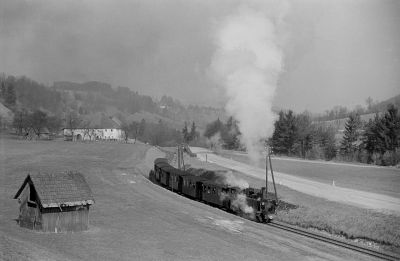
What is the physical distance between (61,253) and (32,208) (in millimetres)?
7097

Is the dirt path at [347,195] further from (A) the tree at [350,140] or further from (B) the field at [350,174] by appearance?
(A) the tree at [350,140]

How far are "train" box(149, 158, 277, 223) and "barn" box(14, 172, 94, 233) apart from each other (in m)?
12.9

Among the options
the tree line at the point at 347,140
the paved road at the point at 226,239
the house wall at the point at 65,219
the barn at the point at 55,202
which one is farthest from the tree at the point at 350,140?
the barn at the point at 55,202

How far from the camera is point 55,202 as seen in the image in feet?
90.0

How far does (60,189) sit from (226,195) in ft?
48.5

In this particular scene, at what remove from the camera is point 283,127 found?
425ft

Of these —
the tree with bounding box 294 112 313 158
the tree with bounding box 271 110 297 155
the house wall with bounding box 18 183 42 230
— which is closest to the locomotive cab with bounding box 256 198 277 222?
the house wall with bounding box 18 183 42 230

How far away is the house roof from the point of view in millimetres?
27531

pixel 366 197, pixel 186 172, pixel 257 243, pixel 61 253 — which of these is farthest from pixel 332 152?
pixel 61 253

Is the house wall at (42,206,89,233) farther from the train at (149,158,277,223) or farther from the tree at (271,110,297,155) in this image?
the tree at (271,110,297,155)

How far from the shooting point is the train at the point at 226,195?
34.5 meters

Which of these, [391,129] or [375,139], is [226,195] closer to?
[391,129]

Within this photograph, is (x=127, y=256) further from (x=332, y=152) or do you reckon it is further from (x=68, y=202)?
(x=332, y=152)

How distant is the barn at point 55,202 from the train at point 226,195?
12.9m
